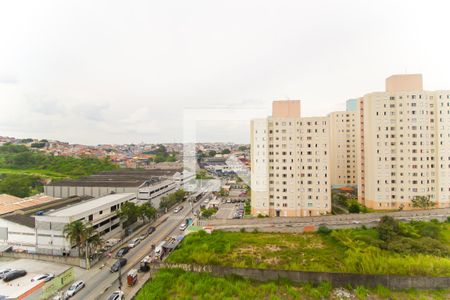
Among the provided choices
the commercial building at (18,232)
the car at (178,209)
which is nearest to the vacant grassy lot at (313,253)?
the car at (178,209)

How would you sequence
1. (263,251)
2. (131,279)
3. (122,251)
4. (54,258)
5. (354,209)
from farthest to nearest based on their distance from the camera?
(354,209) → (122,251) → (54,258) → (263,251) → (131,279)

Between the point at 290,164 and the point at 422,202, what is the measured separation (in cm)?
686

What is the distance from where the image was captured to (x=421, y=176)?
12484 mm

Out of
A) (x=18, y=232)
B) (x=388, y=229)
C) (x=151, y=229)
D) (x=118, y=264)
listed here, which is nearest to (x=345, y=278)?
(x=388, y=229)

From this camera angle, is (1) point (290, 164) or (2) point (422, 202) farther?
(1) point (290, 164)

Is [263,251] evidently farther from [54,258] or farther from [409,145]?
[409,145]

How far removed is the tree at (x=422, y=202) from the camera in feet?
38.3

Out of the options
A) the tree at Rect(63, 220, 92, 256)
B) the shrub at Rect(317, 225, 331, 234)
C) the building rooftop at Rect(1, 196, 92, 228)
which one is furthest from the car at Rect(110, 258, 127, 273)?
the shrub at Rect(317, 225, 331, 234)

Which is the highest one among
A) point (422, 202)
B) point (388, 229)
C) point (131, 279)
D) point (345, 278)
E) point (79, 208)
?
point (79, 208)

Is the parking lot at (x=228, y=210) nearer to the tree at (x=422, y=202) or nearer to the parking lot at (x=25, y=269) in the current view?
the parking lot at (x=25, y=269)

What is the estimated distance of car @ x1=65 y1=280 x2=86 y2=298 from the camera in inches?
268

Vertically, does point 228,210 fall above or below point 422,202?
below

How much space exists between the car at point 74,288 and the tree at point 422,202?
15.4 meters

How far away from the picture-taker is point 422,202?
1169 cm
